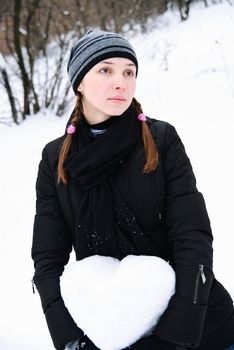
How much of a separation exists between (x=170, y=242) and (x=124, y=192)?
0.23 meters

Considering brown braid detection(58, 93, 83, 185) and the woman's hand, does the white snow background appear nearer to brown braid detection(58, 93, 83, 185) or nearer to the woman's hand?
the woman's hand

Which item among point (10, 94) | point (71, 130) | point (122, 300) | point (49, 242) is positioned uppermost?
point (10, 94)

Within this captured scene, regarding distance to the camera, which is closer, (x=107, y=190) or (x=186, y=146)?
(x=107, y=190)

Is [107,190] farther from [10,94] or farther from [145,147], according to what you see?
[10,94]

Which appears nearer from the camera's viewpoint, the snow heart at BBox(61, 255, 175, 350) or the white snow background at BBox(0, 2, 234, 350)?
the snow heart at BBox(61, 255, 175, 350)

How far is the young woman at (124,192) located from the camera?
130 centimetres

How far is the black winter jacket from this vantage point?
4.03 ft

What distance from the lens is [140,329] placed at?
1.21m

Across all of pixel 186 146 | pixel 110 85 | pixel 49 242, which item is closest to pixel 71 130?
pixel 110 85

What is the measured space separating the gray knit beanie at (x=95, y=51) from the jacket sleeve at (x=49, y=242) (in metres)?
0.32

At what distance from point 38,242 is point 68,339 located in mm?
327

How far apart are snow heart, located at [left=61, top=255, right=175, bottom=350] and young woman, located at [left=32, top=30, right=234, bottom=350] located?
6cm

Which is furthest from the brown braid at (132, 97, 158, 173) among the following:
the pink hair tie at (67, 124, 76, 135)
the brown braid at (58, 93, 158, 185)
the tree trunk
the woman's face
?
the tree trunk

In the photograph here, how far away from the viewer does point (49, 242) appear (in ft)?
4.74
